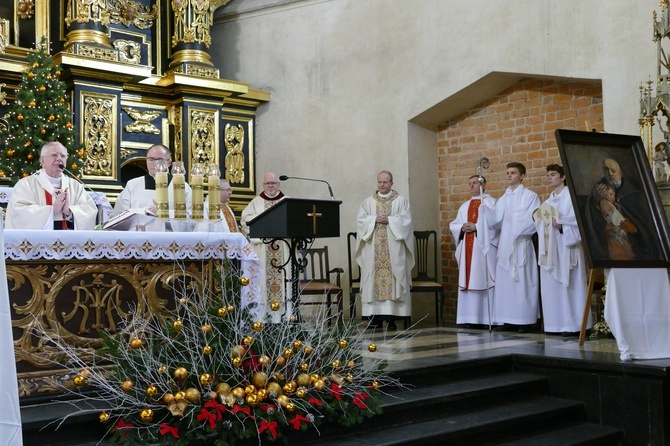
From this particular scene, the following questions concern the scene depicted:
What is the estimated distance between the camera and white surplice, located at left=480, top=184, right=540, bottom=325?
27.0ft

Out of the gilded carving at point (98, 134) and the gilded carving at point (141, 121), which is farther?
the gilded carving at point (141, 121)

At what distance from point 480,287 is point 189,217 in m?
4.44

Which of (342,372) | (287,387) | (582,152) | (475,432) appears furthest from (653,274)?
(287,387)

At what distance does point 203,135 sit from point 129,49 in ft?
4.79

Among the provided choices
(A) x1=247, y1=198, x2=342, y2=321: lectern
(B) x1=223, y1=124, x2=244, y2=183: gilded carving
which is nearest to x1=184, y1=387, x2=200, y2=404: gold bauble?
(A) x1=247, y1=198, x2=342, y2=321: lectern

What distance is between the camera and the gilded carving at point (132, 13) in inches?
408

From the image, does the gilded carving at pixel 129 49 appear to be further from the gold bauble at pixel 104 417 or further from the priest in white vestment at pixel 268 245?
the gold bauble at pixel 104 417

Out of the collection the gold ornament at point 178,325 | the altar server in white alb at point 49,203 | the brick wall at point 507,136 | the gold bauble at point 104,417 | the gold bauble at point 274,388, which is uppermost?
the brick wall at point 507,136

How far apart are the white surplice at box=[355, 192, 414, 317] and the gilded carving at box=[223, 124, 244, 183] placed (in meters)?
2.36

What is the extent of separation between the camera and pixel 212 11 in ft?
36.1

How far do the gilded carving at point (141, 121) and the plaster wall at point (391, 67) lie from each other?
4.86ft

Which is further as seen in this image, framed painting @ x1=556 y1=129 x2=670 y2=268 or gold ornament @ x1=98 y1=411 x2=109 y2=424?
framed painting @ x1=556 y1=129 x2=670 y2=268

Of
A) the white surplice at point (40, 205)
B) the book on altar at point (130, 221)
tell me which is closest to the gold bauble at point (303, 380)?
the book on altar at point (130, 221)

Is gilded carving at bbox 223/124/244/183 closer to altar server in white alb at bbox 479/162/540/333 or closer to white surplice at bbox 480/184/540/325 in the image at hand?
altar server in white alb at bbox 479/162/540/333
